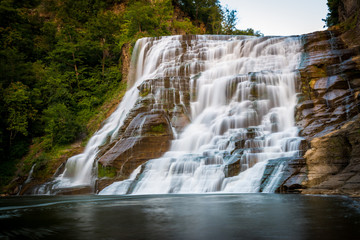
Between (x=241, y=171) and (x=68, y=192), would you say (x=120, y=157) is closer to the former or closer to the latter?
(x=68, y=192)

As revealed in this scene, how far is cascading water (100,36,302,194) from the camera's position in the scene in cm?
1080

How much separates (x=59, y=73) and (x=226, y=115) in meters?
17.5

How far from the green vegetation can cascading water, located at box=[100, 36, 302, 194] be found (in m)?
4.93

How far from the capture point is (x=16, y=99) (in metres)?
20.6

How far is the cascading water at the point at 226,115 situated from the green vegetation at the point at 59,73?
4935mm

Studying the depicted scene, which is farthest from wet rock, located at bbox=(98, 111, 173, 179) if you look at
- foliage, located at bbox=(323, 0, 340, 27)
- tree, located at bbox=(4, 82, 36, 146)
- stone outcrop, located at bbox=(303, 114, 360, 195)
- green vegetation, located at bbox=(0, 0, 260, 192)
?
foliage, located at bbox=(323, 0, 340, 27)

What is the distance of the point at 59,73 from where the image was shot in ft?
86.7

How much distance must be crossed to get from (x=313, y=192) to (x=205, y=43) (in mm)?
18199

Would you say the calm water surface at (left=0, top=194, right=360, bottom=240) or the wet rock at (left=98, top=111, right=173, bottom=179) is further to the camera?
the wet rock at (left=98, top=111, right=173, bottom=179)

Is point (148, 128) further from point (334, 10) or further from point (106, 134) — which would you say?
point (334, 10)

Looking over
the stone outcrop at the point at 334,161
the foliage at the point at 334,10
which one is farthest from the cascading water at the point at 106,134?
the foliage at the point at 334,10

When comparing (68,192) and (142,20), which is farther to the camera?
(142,20)

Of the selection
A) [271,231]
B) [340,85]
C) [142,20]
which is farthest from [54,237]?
[142,20]

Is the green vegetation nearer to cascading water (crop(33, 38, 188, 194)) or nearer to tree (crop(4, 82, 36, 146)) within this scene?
tree (crop(4, 82, 36, 146))
